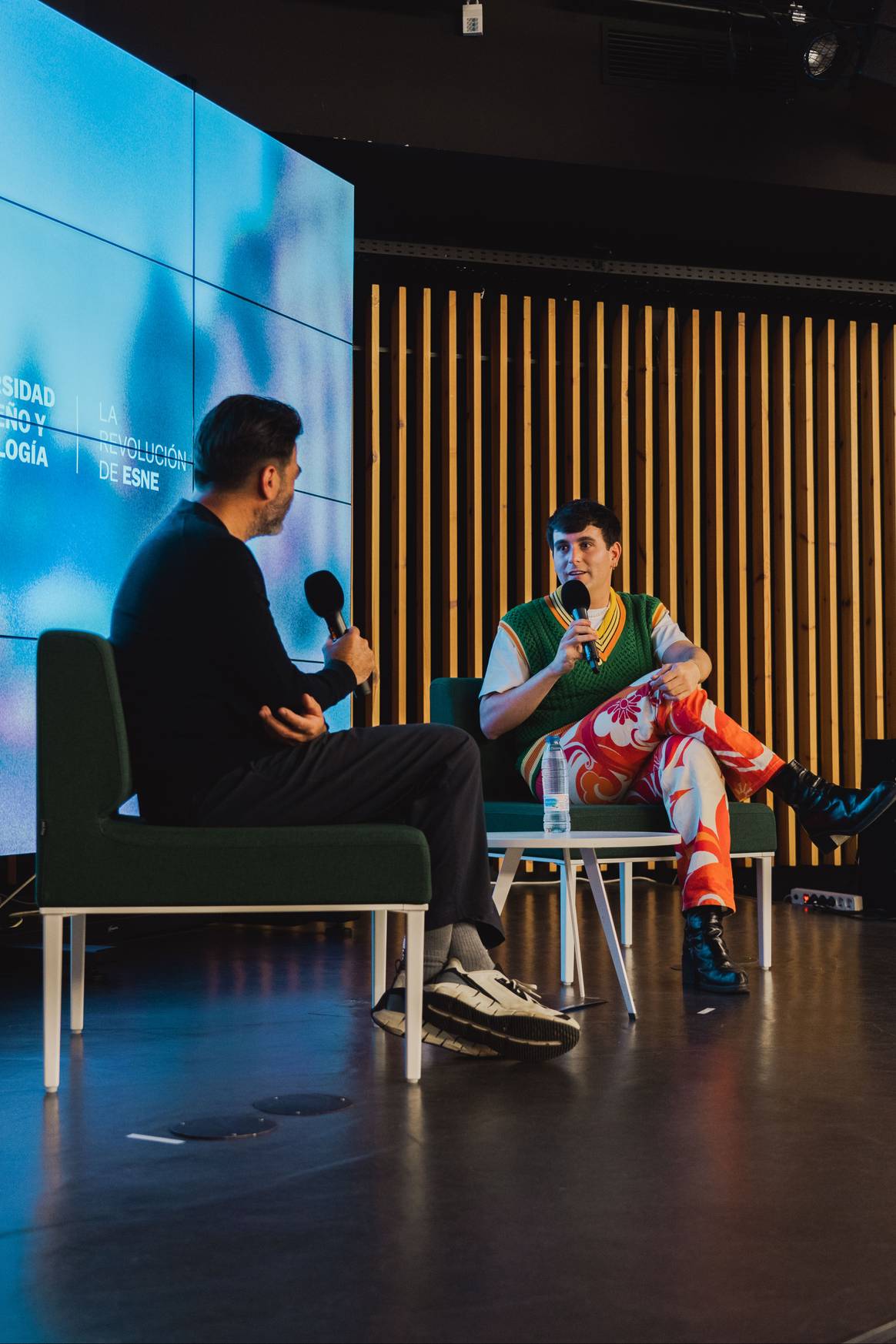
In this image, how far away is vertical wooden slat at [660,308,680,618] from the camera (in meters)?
6.74

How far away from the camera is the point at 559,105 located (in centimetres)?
569

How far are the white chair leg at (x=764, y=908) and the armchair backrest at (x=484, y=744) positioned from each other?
0.71m

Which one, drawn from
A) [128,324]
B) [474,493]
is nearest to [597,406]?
[474,493]

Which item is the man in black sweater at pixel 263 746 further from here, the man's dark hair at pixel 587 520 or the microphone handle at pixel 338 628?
the man's dark hair at pixel 587 520

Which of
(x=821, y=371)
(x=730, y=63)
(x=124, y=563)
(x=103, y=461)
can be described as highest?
(x=730, y=63)

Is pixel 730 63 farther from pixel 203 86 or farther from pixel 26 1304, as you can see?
pixel 26 1304

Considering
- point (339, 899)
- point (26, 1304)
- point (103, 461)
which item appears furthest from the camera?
point (103, 461)

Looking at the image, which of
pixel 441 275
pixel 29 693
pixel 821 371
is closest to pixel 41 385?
pixel 29 693

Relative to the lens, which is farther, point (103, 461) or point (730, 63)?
point (730, 63)

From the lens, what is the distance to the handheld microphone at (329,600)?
276cm

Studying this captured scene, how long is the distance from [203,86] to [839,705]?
14.2 ft

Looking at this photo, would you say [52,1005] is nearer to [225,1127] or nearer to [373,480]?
[225,1127]

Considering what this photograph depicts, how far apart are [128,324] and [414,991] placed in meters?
2.75

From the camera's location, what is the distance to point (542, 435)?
21.9ft
